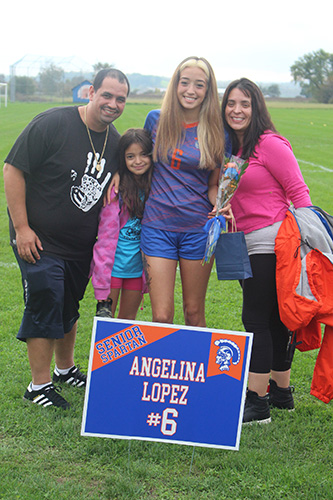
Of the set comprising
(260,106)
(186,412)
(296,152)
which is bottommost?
(296,152)

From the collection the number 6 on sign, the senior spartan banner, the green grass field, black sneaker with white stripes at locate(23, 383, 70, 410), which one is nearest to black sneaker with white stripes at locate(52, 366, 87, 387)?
the green grass field

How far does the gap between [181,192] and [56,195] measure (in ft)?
2.40

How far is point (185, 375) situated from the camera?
2.89 meters

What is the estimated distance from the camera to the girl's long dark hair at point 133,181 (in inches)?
135

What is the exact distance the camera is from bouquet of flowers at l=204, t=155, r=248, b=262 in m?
3.15

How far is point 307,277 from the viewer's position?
313cm

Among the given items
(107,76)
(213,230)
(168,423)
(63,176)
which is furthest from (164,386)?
(107,76)

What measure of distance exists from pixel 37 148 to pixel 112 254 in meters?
0.75

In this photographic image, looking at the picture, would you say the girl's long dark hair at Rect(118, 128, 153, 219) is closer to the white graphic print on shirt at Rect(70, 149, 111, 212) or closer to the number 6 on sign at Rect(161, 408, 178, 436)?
the white graphic print on shirt at Rect(70, 149, 111, 212)

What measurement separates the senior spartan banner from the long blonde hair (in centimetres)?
105

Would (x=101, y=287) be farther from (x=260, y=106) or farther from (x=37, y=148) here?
(x=260, y=106)

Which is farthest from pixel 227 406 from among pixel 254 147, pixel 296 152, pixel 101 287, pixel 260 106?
pixel 296 152

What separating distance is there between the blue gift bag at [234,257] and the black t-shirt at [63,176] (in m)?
0.81

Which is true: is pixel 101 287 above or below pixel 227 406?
above
